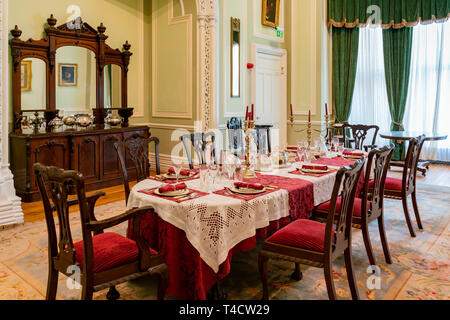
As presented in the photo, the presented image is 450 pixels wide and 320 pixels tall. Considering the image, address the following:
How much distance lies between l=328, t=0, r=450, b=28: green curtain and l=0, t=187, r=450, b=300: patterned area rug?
499 cm

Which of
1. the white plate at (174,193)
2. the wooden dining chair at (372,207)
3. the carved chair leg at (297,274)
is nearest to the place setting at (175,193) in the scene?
the white plate at (174,193)

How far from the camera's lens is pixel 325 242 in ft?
7.11

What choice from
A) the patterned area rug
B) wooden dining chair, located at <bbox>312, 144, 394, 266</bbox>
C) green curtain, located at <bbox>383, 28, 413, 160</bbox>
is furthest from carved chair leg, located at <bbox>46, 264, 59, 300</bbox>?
green curtain, located at <bbox>383, 28, 413, 160</bbox>

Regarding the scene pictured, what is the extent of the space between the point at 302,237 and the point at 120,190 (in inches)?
147

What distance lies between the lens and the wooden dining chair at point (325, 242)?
7.07 feet

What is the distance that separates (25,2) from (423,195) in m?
5.67

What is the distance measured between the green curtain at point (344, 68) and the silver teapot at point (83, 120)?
492cm

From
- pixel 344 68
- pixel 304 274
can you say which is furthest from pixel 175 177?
pixel 344 68

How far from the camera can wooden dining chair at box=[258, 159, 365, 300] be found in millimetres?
2156

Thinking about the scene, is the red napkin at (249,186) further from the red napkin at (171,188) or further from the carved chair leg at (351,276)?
the carved chair leg at (351,276)

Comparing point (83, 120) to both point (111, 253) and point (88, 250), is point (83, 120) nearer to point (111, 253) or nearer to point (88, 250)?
point (111, 253)

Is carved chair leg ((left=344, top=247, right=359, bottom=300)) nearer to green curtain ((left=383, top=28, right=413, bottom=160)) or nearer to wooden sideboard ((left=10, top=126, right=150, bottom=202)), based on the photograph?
wooden sideboard ((left=10, top=126, right=150, bottom=202))
